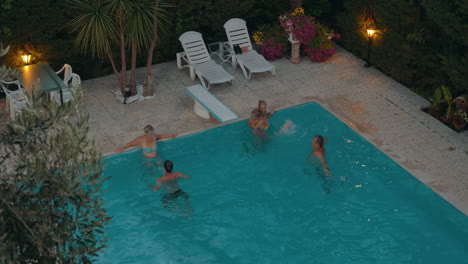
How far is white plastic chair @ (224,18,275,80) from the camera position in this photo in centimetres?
1449

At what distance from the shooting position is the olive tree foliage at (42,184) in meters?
5.25

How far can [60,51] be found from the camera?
14102 millimetres

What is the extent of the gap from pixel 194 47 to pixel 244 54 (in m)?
1.25

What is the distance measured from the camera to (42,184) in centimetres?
542

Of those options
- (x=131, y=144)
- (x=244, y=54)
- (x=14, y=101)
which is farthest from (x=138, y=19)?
(x=244, y=54)

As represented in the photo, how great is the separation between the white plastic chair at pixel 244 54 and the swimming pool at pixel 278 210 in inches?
98.0

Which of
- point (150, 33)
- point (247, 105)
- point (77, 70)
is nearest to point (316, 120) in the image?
point (247, 105)

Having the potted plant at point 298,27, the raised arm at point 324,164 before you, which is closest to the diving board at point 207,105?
the raised arm at point 324,164

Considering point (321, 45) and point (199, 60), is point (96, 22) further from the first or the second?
point (321, 45)

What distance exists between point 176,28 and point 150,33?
67.6 inches

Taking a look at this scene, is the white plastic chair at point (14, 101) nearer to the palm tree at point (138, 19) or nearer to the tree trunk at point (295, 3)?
the palm tree at point (138, 19)

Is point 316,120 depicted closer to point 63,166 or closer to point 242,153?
point 242,153

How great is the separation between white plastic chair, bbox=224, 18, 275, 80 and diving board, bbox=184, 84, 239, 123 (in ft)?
5.13

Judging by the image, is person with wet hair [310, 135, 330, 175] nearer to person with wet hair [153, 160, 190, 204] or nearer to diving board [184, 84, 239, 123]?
diving board [184, 84, 239, 123]
